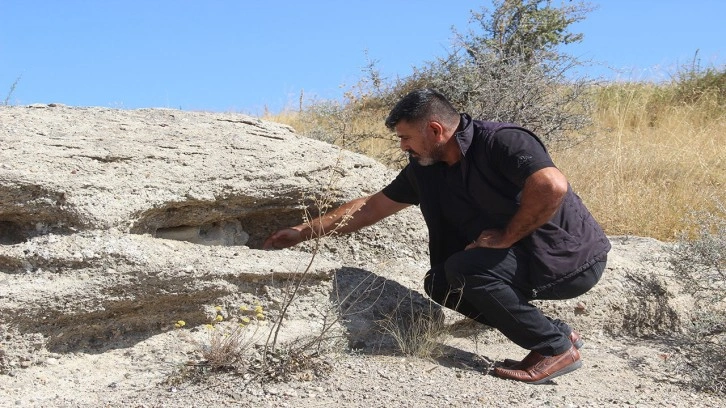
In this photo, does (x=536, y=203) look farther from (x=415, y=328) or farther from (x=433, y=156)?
(x=415, y=328)

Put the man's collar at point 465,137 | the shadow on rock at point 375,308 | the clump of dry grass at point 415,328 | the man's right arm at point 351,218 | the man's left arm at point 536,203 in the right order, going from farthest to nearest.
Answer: the man's right arm at point 351,218 < the shadow on rock at point 375,308 < the clump of dry grass at point 415,328 < the man's collar at point 465,137 < the man's left arm at point 536,203

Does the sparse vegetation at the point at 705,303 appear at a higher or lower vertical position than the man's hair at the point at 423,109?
lower

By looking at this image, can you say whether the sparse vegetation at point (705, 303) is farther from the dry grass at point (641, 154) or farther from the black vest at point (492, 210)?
the dry grass at point (641, 154)

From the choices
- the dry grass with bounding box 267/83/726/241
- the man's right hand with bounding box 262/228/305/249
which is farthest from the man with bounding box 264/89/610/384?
the dry grass with bounding box 267/83/726/241

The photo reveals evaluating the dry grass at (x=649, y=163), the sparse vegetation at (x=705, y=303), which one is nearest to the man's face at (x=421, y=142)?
A: the sparse vegetation at (x=705, y=303)

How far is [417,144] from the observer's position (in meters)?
3.85

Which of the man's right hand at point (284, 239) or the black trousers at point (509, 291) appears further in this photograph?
the man's right hand at point (284, 239)

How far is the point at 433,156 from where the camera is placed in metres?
3.88

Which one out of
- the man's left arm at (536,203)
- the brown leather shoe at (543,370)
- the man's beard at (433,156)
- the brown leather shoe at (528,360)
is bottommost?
the brown leather shoe at (543,370)

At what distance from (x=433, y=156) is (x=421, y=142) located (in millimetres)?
94

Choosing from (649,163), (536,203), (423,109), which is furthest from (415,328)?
(649,163)

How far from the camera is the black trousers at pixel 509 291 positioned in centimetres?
367

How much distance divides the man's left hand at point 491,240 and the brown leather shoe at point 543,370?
551mm

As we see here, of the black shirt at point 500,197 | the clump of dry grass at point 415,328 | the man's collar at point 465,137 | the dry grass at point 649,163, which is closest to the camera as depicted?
the black shirt at point 500,197
